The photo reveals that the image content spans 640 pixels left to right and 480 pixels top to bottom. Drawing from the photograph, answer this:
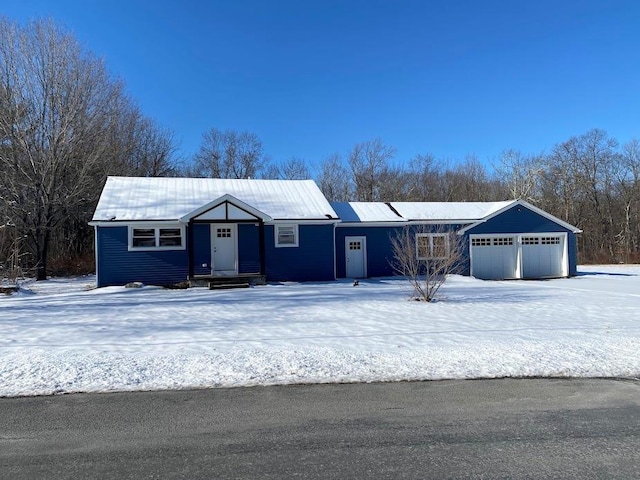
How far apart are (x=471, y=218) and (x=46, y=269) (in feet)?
77.1

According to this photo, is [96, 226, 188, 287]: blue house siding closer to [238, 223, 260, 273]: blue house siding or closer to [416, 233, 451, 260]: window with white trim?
[238, 223, 260, 273]: blue house siding

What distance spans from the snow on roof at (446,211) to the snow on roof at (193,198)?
4965 millimetres

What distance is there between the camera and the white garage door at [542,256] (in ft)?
77.6

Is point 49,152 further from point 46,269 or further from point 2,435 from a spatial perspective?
point 2,435

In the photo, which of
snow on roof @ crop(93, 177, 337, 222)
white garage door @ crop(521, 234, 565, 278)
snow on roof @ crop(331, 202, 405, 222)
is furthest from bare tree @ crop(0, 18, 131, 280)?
white garage door @ crop(521, 234, 565, 278)

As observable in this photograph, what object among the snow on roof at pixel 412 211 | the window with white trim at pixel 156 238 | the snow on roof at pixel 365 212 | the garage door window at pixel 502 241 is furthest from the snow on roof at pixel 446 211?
the window with white trim at pixel 156 238

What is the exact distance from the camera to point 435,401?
4918mm

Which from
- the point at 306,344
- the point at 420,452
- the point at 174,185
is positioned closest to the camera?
the point at 420,452

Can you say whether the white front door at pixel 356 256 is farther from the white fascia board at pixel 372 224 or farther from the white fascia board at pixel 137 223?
the white fascia board at pixel 137 223

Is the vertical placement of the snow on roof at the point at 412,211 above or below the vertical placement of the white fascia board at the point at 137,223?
above

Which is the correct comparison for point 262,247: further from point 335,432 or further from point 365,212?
point 335,432

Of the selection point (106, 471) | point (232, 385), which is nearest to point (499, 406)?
point (232, 385)

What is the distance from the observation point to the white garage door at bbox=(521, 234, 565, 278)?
931 inches

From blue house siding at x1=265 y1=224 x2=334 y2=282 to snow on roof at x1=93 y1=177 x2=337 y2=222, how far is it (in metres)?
0.77
